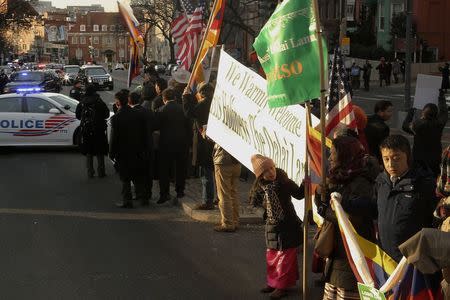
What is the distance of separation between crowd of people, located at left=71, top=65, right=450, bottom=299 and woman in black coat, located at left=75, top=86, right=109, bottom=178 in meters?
0.02

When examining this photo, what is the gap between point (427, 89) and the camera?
12.5m

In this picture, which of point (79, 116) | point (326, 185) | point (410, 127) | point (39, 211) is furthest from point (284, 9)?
point (79, 116)

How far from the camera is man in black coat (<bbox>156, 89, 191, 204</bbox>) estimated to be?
36.5ft

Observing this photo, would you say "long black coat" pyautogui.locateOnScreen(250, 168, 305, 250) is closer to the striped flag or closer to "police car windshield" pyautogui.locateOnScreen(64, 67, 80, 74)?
the striped flag

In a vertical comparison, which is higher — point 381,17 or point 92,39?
point 381,17

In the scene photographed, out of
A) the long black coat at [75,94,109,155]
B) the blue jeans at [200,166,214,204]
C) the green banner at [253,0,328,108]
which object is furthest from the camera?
the long black coat at [75,94,109,155]

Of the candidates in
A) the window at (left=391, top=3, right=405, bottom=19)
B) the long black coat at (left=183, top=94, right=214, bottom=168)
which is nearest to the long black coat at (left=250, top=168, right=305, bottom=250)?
the long black coat at (left=183, top=94, right=214, bottom=168)

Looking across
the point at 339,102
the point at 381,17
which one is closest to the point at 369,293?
the point at 339,102

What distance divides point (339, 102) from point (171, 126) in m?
3.38

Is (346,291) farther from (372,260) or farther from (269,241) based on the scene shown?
(269,241)

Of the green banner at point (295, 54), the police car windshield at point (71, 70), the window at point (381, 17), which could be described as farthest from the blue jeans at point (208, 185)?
the window at point (381, 17)

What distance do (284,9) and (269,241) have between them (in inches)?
80.3

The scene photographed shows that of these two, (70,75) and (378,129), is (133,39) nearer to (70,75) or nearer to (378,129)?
(378,129)

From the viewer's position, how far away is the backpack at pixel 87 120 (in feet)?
46.3
